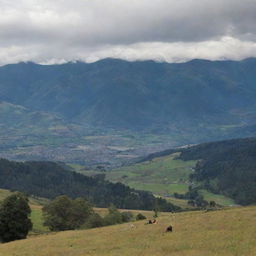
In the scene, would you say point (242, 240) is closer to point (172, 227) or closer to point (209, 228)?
point (209, 228)

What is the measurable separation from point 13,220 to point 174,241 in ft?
149

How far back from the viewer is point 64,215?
11712 cm

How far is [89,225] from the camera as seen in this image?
99.5 metres

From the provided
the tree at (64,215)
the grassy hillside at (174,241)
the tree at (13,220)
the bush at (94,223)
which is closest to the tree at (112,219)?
the bush at (94,223)

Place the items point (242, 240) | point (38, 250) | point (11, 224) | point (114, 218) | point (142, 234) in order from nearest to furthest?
point (242, 240) < point (38, 250) < point (142, 234) < point (11, 224) < point (114, 218)

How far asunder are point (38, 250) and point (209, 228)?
21494 millimetres

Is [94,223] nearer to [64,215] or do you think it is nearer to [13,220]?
[64,215]

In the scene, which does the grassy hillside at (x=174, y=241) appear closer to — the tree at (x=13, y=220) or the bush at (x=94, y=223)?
the tree at (x=13, y=220)

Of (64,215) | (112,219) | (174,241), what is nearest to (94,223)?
(112,219)

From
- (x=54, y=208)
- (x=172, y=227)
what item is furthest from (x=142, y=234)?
(x=54, y=208)

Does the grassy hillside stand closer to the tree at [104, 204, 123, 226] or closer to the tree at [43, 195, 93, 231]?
the tree at [104, 204, 123, 226]

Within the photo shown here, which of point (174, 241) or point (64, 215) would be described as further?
point (64, 215)

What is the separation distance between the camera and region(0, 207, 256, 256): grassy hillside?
137ft

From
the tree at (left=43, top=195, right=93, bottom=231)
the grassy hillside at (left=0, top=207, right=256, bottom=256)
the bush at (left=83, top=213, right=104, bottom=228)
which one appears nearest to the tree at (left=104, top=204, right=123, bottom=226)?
the bush at (left=83, top=213, right=104, bottom=228)
